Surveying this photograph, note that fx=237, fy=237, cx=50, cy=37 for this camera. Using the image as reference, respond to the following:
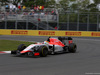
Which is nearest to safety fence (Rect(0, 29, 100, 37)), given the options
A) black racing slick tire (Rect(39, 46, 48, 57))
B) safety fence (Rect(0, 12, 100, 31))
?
safety fence (Rect(0, 12, 100, 31))

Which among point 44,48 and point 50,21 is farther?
point 50,21

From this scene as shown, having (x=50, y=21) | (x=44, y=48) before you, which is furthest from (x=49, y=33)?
(x=44, y=48)

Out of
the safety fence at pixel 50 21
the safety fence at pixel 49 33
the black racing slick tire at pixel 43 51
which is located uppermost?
the safety fence at pixel 50 21

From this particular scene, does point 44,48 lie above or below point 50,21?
below

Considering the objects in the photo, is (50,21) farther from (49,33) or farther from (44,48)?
(44,48)

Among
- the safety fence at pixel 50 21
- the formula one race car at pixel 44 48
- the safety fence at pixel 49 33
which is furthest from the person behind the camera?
the safety fence at pixel 50 21

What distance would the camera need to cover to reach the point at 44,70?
8.23 metres

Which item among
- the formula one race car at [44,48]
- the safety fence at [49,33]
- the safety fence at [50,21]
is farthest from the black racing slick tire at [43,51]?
the safety fence at [50,21]

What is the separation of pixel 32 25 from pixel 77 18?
21.3 feet

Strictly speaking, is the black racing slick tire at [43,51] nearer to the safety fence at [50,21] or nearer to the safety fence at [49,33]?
the safety fence at [49,33]

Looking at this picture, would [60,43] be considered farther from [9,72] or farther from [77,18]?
[77,18]

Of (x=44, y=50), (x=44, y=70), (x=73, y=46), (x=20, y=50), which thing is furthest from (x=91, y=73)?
(x=73, y=46)

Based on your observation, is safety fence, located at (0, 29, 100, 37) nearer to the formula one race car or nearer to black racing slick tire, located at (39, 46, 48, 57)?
the formula one race car

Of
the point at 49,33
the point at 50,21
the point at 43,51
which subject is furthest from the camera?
the point at 50,21
